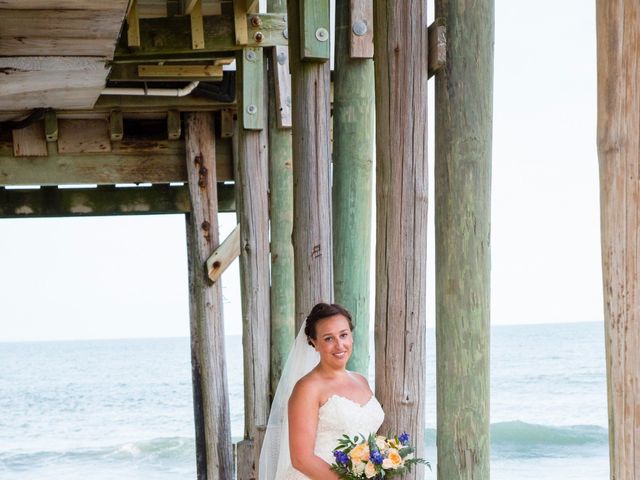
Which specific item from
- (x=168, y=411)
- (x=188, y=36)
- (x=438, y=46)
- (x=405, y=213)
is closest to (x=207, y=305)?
(x=188, y=36)

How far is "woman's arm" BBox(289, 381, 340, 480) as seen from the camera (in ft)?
15.9

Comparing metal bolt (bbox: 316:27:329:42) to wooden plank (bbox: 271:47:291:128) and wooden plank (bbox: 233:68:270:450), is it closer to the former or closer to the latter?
wooden plank (bbox: 271:47:291:128)

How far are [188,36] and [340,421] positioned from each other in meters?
3.77

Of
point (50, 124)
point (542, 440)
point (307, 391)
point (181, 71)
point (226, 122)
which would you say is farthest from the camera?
point (542, 440)

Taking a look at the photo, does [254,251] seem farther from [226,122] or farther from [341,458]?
[341,458]

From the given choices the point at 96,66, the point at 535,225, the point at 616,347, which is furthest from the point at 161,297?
the point at 616,347

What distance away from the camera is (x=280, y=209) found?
25.3 ft

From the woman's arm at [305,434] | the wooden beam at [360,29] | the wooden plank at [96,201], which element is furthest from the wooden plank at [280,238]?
the wooden plank at [96,201]

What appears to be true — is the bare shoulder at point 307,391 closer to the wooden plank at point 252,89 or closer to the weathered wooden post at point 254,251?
the weathered wooden post at point 254,251

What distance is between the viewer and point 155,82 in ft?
31.8

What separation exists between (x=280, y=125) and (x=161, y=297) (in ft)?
132

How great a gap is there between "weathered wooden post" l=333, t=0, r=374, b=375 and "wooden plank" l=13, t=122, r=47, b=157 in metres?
4.91

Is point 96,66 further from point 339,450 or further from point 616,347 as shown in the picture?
point 616,347

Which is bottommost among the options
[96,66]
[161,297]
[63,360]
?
[63,360]
